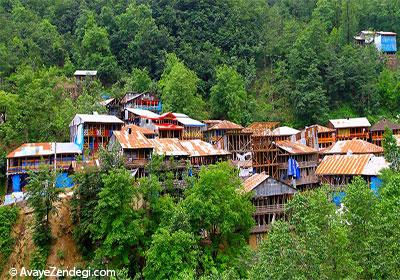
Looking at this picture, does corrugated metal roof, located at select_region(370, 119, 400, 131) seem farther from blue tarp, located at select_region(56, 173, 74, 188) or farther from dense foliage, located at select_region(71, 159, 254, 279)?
blue tarp, located at select_region(56, 173, 74, 188)

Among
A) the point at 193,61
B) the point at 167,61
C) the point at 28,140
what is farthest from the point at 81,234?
the point at 193,61

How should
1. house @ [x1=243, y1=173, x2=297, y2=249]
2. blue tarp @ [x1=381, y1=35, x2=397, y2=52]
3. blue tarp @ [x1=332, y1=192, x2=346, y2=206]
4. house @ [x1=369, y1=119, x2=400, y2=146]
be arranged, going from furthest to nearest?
1. blue tarp @ [x1=381, y1=35, x2=397, y2=52]
2. house @ [x1=369, y1=119, x2=400, y2=146]
3. blue tarp @ [x1=332, y1=192, x2=346, y2=206]
4. house @ [x1=243, y1=173, x2=297, y2=249]

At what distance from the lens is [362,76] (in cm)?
6812

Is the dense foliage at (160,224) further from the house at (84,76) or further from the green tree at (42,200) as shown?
the house at (84,76)

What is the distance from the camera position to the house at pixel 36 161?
137 feet

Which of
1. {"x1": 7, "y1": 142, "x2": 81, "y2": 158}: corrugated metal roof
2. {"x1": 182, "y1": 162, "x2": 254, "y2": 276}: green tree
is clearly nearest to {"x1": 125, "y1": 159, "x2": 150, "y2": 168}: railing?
{"x1": 182, "y1": 162, "x2": 254, "y2": 276}: green tree

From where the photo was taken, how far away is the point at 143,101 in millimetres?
59875

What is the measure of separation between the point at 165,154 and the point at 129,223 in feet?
31.1

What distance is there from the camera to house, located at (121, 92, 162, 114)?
5873 cm

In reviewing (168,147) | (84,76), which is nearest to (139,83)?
(84,76)

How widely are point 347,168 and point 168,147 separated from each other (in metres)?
19.7

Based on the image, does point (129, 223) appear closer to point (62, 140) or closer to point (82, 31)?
point (62, 140)

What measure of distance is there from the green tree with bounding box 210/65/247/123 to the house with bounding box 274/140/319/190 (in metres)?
11.5

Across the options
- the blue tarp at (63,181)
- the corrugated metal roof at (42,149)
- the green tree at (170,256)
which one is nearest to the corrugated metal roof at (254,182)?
the green tree at (170,256)
